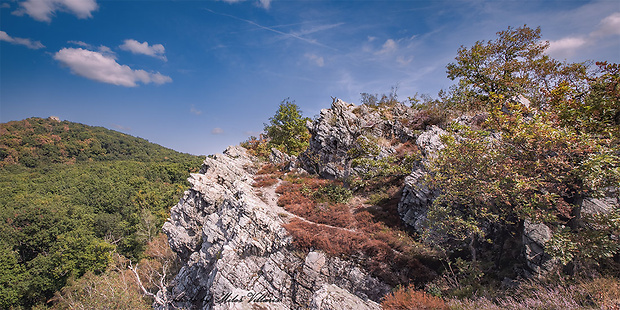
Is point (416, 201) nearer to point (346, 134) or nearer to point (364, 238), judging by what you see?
point (364, 238)

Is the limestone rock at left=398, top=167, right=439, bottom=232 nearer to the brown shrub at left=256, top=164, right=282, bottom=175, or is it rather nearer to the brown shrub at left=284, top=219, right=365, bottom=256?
the brown shrub at left=284, top=219, right=365, bottom=256

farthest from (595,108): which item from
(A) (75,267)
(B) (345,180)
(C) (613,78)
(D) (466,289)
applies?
(A) (75,267)

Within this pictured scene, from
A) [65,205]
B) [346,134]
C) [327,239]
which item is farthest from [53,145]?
[327,239]

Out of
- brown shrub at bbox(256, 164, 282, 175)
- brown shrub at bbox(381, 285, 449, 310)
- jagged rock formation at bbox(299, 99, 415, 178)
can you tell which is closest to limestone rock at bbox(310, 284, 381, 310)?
brown shrub at bbox(381, 285, 449, 310)

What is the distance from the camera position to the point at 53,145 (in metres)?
110

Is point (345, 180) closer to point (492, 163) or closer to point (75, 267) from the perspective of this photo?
point (492, 163)

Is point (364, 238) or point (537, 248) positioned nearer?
point (537, 248)

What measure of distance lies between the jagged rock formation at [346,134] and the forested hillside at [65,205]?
3972 centimetres

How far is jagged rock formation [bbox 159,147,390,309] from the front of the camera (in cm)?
1115

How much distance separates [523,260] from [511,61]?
48.2ft

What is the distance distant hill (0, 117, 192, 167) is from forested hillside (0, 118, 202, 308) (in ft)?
1.04

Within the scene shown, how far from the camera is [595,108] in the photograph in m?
8.40

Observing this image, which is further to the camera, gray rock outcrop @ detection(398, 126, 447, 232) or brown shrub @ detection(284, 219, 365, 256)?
gray rock outcrop @ detection(398, 126, 447, 232)

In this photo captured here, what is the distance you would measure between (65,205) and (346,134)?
70.2 m
